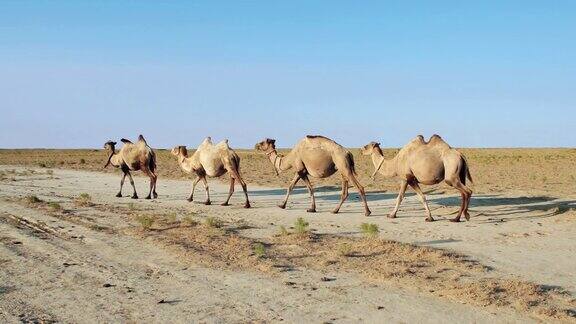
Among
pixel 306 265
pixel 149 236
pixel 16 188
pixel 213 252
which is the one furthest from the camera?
pixel 16 188

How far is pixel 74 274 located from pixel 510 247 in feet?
→ 26.3

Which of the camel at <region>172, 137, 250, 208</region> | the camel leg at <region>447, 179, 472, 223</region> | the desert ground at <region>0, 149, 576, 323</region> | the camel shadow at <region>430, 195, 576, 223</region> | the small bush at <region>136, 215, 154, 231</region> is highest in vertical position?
the camel at <region>172, 137, 250, 208</region>

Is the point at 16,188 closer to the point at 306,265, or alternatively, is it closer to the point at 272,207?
the point at 272,207

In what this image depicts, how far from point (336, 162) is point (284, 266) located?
757 centimetres

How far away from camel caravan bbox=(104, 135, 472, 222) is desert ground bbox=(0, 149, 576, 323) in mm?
921

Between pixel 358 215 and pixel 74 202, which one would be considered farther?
pixel 74 202

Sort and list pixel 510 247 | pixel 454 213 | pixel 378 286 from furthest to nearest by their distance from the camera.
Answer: pixel 454 213 → pixel 510 247 → pixel 378 286

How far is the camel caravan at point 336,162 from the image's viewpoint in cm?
1470

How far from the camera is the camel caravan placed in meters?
14.7

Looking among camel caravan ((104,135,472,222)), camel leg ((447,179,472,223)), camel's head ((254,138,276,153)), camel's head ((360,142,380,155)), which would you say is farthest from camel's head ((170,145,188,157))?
camel leg ((447,179,472,223))

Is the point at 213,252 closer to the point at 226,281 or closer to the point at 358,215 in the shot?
the point at 226,281

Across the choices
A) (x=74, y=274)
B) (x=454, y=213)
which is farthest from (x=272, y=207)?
(x=74, y=274)

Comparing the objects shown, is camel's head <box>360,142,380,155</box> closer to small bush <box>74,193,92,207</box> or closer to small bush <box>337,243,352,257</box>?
small bush <box>337,243,352,257</box>

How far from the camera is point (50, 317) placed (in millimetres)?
6914
